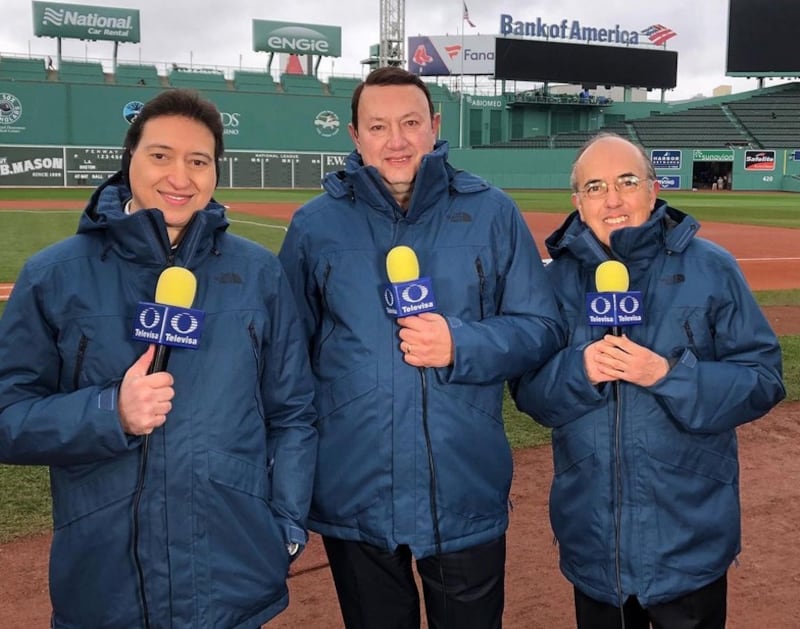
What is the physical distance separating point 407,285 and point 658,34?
67824mm

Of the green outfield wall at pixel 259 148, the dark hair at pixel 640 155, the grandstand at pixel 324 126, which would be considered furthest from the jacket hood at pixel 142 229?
the green outfield wall at pixel 259 148

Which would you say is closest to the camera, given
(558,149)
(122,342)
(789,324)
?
(122,342)

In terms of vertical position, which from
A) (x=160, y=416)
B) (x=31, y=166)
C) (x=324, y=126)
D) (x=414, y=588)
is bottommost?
(x=414, y=588)

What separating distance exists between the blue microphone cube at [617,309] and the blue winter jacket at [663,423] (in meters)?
0.17

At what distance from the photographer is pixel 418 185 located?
251 centimetres

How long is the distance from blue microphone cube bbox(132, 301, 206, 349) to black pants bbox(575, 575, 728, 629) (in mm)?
1576

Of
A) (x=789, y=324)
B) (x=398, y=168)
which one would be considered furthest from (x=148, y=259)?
(x=789, y=324)

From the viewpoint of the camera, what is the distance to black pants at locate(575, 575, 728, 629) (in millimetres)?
2521

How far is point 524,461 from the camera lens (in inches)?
215

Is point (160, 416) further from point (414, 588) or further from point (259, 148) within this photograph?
point (259, 148)

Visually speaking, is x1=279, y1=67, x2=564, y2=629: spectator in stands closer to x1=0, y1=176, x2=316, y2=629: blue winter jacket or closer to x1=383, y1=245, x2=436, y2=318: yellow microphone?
x1=383, y1=245, x2=436, y2=318: yellow microphone

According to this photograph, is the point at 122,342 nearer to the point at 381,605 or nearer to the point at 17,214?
the point at 381,605

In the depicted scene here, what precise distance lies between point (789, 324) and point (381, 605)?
8.62 metres

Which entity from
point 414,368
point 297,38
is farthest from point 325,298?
point 297,38
